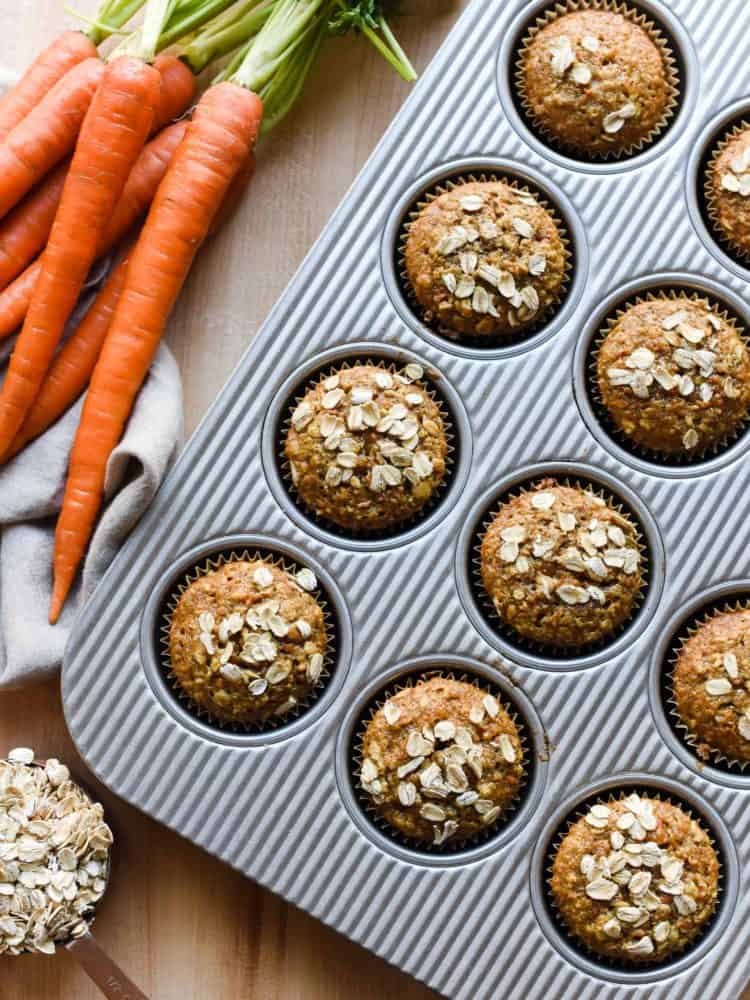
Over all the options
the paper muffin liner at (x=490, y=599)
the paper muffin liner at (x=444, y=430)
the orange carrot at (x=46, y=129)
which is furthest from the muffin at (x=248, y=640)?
the orange carrot at (x=46, y=129)

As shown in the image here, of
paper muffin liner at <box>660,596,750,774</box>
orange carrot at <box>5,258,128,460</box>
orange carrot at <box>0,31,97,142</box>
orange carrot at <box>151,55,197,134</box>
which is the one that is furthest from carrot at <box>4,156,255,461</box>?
paper muffin liner at <box>660,596,750,774</box>

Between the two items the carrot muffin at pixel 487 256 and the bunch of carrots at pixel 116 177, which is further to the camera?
→ the bunch of carrots at pixel 116 177

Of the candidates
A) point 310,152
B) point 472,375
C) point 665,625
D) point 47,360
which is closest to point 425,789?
point 665,625

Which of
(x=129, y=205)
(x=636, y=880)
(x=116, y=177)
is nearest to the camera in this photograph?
(x=636, y=880)

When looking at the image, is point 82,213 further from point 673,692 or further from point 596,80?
point 673,692

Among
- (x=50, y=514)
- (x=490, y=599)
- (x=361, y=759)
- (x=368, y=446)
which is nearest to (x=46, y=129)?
(x=50, y=514)

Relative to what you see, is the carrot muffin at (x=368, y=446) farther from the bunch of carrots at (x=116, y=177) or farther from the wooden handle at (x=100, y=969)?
the wooden handle at (x=100, y=969)

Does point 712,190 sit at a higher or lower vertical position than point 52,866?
higher
